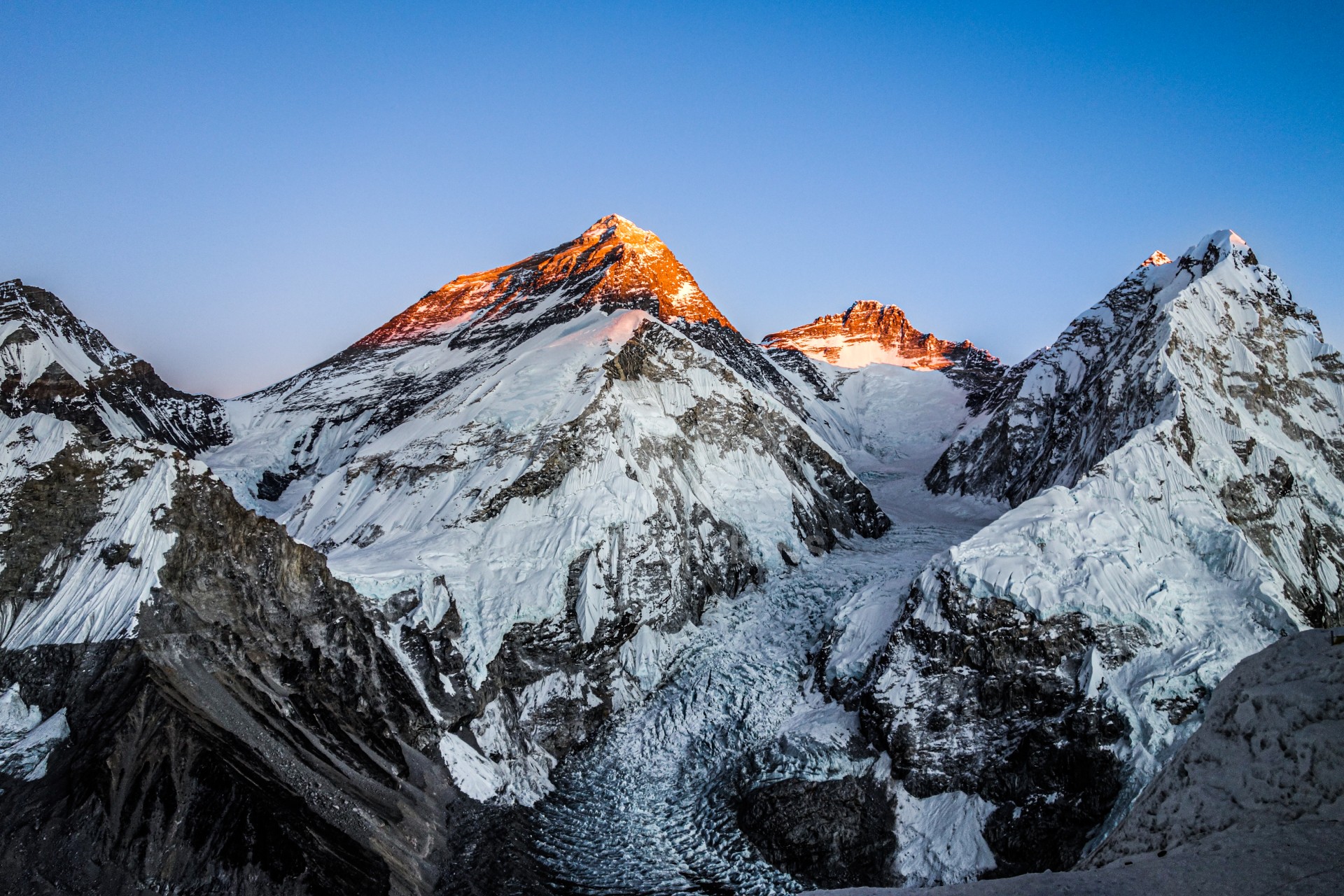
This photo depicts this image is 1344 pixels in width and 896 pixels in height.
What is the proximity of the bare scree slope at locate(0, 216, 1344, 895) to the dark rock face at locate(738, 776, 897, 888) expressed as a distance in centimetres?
14

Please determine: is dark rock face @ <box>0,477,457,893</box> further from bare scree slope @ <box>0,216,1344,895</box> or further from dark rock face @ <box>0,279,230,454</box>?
dark rock face @ <box>0,279,230,454</box>

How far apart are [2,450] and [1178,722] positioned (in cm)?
4142

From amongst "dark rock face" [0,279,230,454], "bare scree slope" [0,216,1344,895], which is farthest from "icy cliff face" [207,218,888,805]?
"dark rock face" [0,279,230,454]

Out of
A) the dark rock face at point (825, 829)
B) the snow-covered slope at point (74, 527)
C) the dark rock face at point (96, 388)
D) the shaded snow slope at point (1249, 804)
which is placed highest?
the dark rock face at point (96, 388)

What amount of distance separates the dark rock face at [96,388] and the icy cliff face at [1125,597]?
49.2 m

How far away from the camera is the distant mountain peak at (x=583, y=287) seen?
82.9 metres

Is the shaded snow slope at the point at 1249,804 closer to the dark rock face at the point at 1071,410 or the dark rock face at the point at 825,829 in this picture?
the dark rock face at the point at 825,829

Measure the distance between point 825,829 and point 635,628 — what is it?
45.5 feet

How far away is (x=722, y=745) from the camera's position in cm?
3206

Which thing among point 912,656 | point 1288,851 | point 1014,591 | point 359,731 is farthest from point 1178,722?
point 359,731

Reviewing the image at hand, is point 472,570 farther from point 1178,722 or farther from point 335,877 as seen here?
point 1178,722

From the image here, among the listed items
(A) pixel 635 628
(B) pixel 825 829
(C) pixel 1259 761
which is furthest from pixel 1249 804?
(A) pixel 635 628

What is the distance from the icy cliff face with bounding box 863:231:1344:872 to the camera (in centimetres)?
2581

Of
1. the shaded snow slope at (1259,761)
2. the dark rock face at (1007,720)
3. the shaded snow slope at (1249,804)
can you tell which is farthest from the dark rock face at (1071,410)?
the shaded snow slope at (1249,804)
